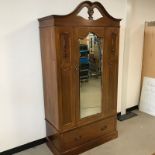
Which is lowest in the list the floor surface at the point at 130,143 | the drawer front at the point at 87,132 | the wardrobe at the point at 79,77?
the floor surface at the point at 130,143

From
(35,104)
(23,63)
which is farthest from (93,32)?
(35,104)

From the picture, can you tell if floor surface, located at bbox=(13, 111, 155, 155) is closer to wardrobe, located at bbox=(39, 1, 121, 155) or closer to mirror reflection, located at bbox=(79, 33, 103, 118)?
wardrobe, located at bbox=(39, 1, 121, 155)

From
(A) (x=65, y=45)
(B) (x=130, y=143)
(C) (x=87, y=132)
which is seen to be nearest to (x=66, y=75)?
(A) (x=65, y=45)

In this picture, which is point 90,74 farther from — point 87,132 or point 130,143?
point 130,143

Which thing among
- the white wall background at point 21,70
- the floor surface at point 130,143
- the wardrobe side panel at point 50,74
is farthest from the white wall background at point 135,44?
the wardrobe side panel at point 50,74

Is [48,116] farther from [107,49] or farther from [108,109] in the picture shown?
[107,49]

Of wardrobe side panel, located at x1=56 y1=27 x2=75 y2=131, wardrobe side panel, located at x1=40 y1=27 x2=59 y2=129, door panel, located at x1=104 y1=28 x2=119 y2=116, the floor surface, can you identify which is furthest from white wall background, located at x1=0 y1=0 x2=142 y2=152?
door panel, located at x1=104 y1=28 x2=119 y2=116

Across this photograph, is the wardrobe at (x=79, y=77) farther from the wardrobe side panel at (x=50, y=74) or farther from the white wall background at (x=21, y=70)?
the white wall background at (x=21, y=70)

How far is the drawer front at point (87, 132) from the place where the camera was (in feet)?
7.48

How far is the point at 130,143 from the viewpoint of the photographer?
2.58m

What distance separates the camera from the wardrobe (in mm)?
2002

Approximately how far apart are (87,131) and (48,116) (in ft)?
1.80

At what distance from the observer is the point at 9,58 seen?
2.15 m

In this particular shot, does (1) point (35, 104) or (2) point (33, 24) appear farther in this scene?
(1) point (35, 104)
